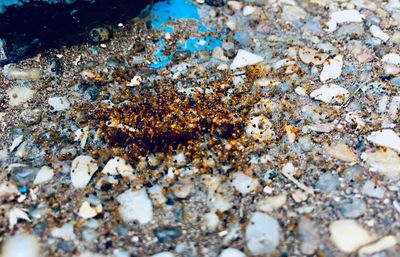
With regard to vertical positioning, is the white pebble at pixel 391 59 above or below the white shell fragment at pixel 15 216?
above

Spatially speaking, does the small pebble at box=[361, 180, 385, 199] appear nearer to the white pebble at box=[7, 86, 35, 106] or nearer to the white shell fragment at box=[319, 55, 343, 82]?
the white shell fragment at box=[319, 55, 343, 82]

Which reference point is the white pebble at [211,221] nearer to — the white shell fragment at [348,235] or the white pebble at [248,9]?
the white shell fragment at [348,235]

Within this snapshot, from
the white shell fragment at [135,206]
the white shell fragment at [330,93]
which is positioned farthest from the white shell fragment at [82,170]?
the white shell fragment at [330,93]

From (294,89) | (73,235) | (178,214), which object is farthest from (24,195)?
(294,89)

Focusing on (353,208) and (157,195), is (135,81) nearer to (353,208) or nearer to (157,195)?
(157,195)

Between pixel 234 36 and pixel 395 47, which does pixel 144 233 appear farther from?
pixel 395 47

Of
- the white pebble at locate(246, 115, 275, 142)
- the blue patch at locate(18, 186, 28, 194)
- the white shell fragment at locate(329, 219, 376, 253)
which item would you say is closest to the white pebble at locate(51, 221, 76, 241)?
the blue patch at locate(18, 186, 28, 194)
